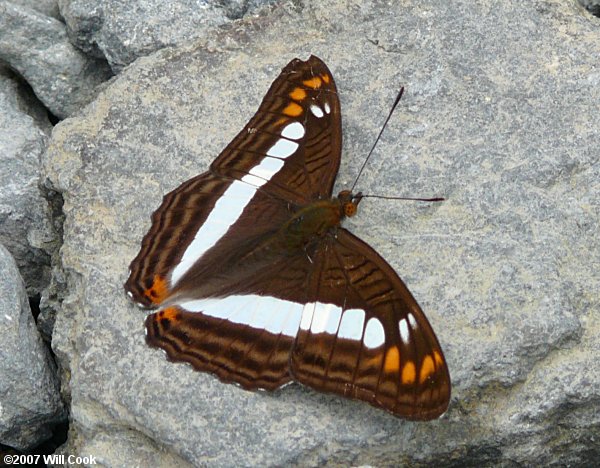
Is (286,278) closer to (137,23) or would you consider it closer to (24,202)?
(24,202)

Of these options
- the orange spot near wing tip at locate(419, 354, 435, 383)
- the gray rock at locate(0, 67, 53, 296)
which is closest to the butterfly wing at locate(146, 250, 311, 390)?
the orange spot near wing tip at locate(419, 354, 435, 383)

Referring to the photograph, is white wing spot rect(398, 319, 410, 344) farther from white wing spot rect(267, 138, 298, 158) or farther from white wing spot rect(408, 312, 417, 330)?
white wing spot rect(267, 138, 298, 158)

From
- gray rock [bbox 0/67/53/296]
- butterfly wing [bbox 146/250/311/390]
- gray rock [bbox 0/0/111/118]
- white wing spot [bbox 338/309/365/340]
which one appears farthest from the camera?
gray rock [bbox 0/0/111/118]

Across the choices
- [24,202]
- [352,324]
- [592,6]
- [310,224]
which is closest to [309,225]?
[310,224]

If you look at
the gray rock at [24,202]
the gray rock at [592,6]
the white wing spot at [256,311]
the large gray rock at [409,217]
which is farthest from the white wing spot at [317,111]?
the gray rock at [592,6]

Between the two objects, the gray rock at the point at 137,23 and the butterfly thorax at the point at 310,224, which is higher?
the butterfly thorax at the point at 310,224

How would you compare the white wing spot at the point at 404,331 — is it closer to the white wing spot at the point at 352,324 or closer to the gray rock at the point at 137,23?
the white wing spot at the point at 352,324

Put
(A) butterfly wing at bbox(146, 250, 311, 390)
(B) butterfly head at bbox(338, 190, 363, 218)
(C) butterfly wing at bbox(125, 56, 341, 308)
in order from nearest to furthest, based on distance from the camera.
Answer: (A) butterfly wing at bbox(146, 250, 311, 390) < (C) butterfly wing at bbox(125, 56, 341, 308) < (B) butterfly head at bbox(338, 190, 363, 218)
